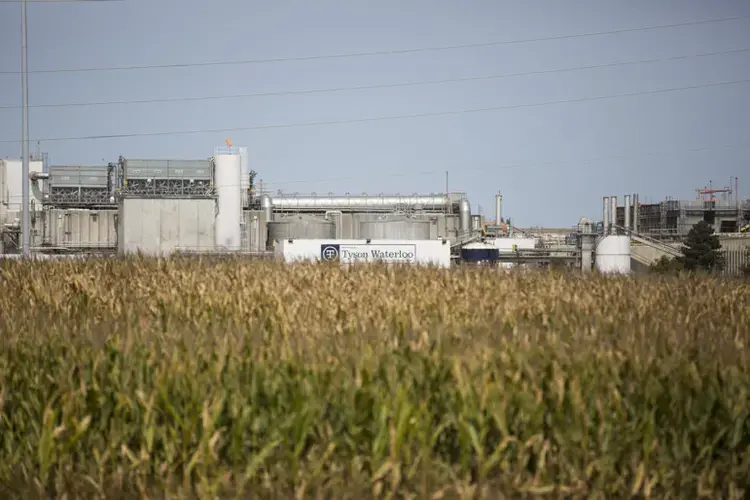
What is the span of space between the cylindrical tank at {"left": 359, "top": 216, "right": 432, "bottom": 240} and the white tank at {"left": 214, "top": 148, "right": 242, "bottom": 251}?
9743 mm

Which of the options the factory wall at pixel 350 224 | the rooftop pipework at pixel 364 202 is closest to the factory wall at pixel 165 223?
the factory wall at pixel 350 224

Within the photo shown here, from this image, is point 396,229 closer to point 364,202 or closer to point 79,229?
point 364,202

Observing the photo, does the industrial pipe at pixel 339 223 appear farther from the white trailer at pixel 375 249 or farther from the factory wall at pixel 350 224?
the white trailer at pixel 375 249

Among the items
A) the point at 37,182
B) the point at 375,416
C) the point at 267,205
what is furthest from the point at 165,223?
the point at 375,416

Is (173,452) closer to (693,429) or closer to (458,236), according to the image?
(693,429)

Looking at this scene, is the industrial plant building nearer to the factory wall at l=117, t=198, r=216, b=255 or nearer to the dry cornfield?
the factory wall at l=117, t=198, r=216, b=255

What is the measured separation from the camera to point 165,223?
169ft

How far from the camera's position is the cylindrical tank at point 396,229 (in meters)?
52.9

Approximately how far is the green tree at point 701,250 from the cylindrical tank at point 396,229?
18107 millimetres

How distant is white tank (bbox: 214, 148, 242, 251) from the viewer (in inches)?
2218

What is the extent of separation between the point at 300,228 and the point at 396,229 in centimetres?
725

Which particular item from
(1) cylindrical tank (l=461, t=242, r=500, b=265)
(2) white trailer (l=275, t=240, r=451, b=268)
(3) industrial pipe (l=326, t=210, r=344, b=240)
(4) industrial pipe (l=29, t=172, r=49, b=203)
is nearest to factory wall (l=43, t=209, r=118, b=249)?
(4) industrial pipe (l=29, t=172, r=49, b=203)

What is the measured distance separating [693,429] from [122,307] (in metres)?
7.38

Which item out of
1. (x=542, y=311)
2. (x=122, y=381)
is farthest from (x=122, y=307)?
(x=542, y=311)
